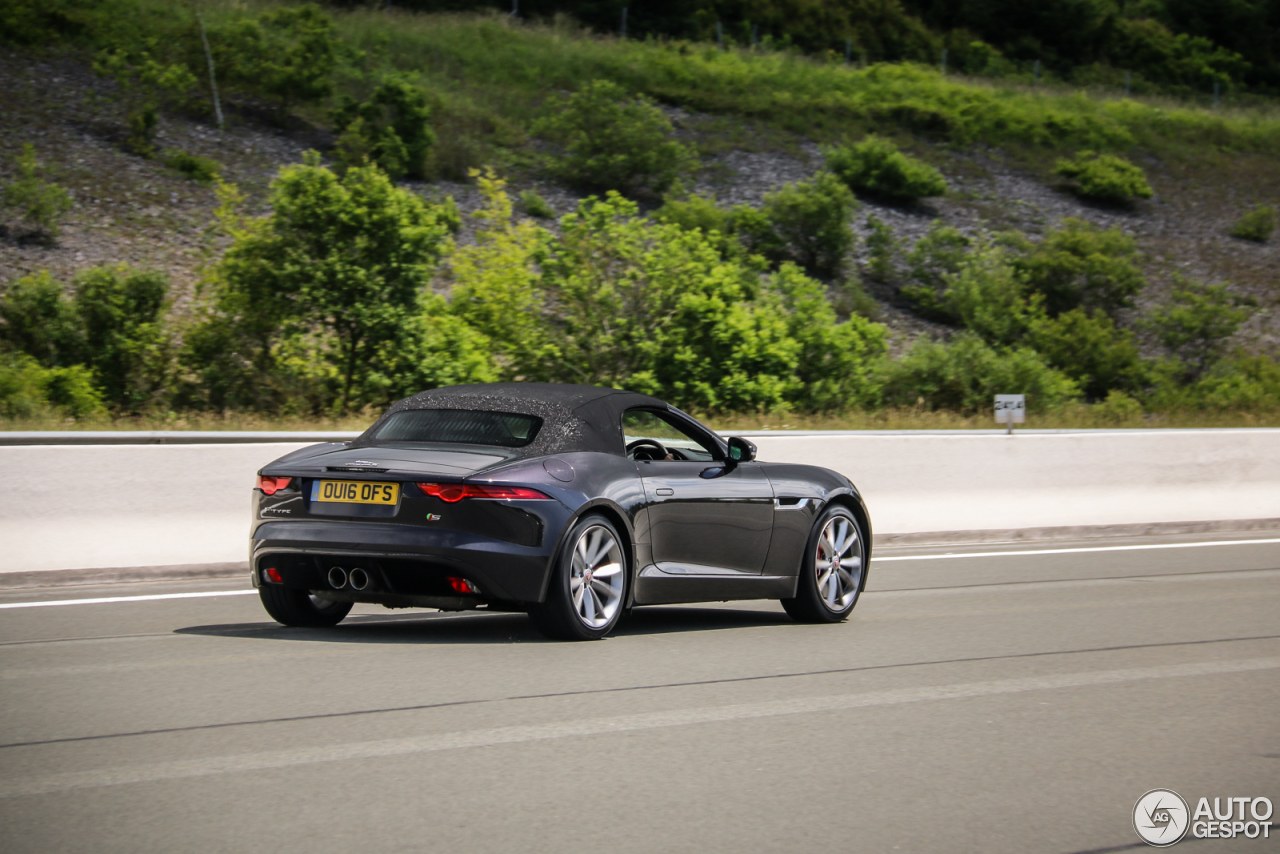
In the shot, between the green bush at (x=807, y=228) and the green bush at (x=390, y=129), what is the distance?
8.53 meters

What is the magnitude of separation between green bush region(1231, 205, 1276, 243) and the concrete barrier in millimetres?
32807

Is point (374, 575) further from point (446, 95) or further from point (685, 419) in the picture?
point (446, 95)

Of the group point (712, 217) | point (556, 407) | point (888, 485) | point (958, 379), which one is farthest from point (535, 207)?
point (556, 407)

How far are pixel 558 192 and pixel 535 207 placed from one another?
2203mm

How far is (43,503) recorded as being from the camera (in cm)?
1030

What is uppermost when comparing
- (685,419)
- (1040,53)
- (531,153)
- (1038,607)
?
(1040,53)

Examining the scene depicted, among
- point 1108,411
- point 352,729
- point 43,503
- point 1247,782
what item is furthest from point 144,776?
point 1108,411

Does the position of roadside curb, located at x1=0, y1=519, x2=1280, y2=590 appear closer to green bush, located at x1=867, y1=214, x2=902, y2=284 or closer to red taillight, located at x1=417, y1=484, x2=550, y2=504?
red taillight, located at x1=417, y1=484, x2=550, y2=504

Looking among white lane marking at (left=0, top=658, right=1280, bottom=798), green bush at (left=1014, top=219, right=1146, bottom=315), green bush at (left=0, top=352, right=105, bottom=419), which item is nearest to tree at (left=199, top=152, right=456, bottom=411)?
green bush at (left=0, top=352, right=105, bottom=419)

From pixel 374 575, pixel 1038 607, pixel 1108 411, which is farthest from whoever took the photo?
pixel 1108 411

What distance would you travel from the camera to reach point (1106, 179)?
46906 mm

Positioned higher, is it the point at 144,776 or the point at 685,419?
the point at 685,419

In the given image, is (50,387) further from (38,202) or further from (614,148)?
(614,148)

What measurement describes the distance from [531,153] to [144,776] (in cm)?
3724
